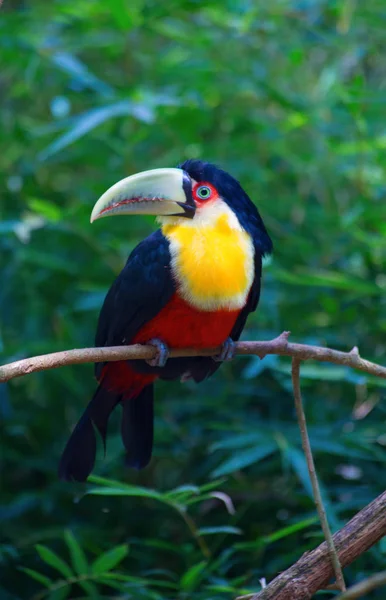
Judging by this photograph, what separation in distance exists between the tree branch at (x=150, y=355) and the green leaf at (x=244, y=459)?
1.86 ft

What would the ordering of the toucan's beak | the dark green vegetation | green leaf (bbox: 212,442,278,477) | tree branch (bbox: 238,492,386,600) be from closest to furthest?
tree branch (bbox: 238,492,386,600), the toucan's beak, green leaf (bbox: 212,442,278,477), the dark green vegetation

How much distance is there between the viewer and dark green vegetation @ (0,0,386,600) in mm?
3422

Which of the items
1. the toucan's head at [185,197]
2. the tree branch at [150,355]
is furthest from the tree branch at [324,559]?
the toucan's head at [185,197]

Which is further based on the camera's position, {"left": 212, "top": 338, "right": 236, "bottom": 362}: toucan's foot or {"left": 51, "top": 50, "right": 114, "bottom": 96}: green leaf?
{"left": 51, "top": 50, "right": 114, "bottom": 96}: green leaf

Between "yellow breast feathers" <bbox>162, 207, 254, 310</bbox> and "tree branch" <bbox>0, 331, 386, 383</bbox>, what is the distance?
0.58 feet

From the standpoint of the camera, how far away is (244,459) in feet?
10.1

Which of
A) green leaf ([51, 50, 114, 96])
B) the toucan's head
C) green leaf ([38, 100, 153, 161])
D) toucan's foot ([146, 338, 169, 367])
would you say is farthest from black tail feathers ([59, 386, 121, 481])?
green leaf ([51, 50, 114, 96])

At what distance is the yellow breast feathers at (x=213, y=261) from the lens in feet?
8.38

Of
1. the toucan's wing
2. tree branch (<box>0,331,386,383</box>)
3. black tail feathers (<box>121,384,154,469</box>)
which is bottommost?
black tail feathers (<box>121,384,154,469</box>)

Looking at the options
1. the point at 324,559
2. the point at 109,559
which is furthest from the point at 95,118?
the point at 324,559

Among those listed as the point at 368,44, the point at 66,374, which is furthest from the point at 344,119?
the point at 66,374

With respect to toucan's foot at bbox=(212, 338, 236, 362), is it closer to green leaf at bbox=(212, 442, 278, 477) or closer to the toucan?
the toucan

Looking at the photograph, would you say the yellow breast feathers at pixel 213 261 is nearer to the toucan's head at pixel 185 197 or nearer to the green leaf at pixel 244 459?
the toucan's head at pixel 185 197

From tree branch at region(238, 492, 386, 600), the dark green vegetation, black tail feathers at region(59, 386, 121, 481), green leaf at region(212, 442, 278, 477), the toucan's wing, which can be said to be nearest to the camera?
tree branch at region(238, 492, 386, 600)
